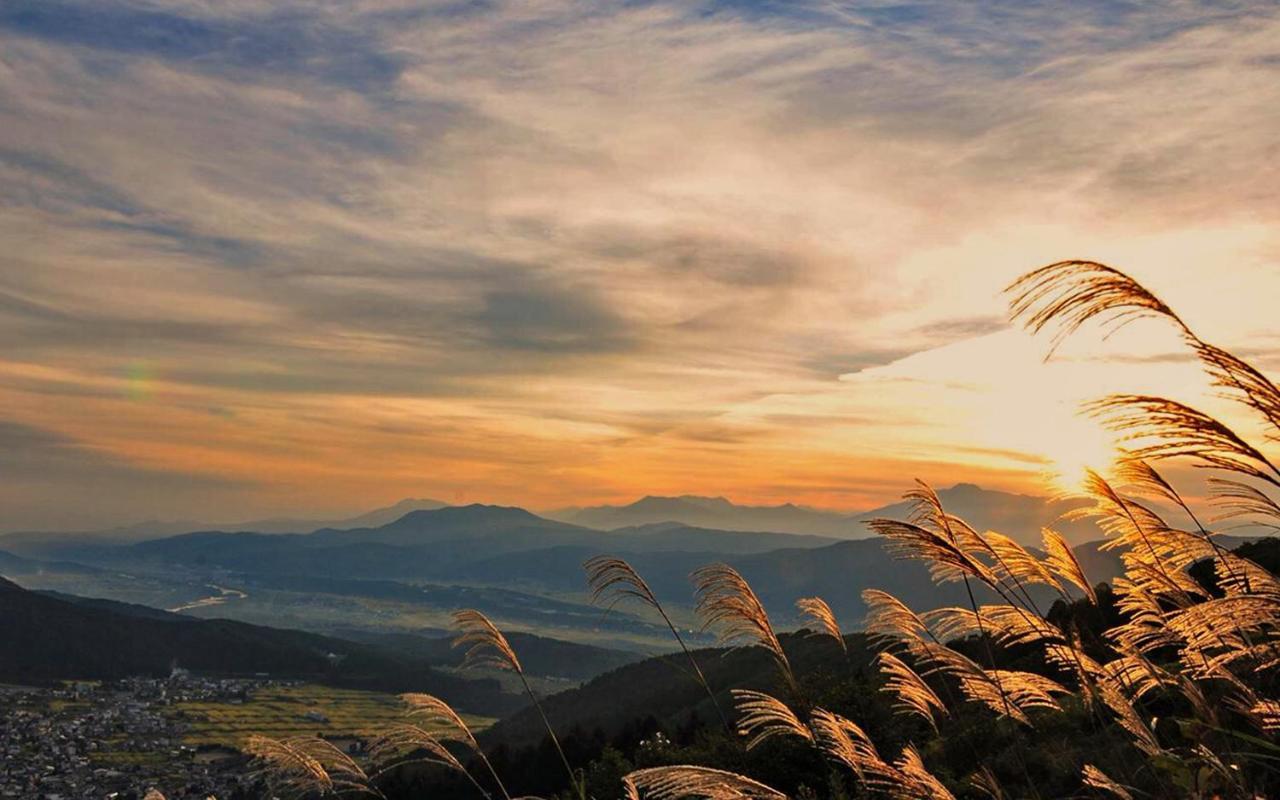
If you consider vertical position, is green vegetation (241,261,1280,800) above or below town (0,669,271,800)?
above

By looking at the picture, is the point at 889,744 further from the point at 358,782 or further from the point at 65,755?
the point at 65,755

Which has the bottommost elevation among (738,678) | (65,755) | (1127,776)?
(65,755)

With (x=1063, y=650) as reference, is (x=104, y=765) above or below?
below

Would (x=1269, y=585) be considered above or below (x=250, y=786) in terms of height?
above

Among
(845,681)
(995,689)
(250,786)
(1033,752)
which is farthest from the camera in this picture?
(250,786)

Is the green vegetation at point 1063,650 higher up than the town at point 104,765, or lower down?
higher up

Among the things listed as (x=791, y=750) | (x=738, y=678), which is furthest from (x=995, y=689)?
(x=738, y=678)

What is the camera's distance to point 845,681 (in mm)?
21688

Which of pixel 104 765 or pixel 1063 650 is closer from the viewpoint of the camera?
pixel 1063 650

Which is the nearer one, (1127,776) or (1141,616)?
(1141,616)

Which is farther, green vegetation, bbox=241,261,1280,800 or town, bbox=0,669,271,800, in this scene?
town, bbox=0,669,271,800

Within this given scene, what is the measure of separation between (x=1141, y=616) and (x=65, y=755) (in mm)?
217216

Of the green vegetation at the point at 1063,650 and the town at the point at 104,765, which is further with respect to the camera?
the town at the point at 104,765

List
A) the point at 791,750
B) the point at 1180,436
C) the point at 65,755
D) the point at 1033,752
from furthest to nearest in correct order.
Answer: the point at 65,755, the point at 791,750, the point at 1033,752, the point at 1180,436
